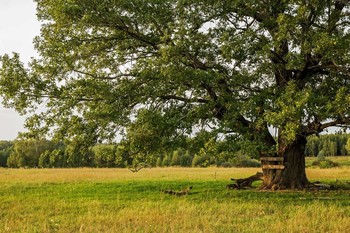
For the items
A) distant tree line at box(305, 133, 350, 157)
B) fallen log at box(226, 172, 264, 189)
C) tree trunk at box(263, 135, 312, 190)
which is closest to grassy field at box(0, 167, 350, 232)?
tree trunk at box(263, 135, 312, 190)

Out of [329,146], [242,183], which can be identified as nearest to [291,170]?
[242,183]

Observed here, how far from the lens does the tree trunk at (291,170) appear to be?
2370 centimetres

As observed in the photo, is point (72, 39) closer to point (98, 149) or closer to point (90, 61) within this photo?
point (90, 61)

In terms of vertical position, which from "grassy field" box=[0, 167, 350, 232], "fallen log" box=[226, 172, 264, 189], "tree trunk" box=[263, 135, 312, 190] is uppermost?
"tree trunk" box=[263, 135, 312, 190]

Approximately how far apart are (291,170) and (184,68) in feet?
30.0

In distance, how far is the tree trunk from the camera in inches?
933

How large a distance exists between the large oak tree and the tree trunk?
2.52 ft

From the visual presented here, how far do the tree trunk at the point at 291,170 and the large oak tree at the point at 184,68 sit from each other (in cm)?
77

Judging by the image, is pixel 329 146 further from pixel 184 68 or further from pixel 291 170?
pixel 184 68

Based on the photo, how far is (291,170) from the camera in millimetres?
23906

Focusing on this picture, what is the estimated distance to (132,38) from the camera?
72.5ft

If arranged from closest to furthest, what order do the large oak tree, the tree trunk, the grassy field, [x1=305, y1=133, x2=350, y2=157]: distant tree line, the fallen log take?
the grassy field → the large oak tree → the tree trunk → the fallen log → [x1=305, y1=133, x2=350, y2=157]: distant tree line

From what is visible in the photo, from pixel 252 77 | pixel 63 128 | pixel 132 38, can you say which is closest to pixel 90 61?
pixel 132 38

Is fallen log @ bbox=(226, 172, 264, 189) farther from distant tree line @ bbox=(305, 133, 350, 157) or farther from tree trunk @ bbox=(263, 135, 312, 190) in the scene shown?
distant tree line @ bbox=(305, 133, 350, 157)
